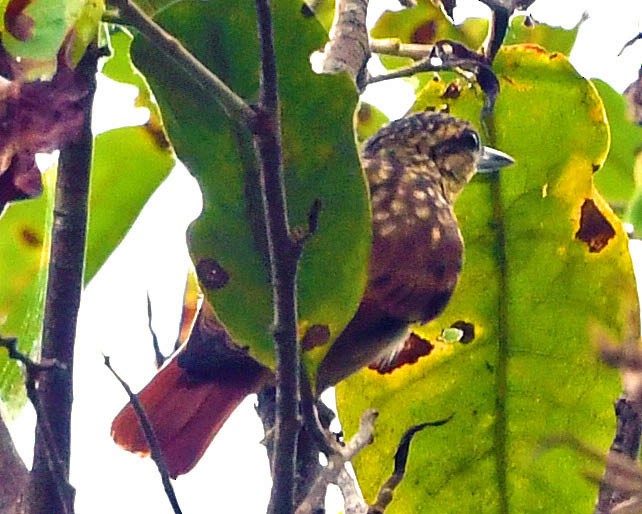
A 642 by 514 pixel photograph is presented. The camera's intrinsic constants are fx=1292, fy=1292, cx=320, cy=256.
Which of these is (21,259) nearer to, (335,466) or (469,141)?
(335,466)

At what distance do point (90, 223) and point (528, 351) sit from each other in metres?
0.61

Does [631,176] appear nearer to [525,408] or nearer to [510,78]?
[510,78]

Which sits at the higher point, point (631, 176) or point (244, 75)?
point (244, 75)

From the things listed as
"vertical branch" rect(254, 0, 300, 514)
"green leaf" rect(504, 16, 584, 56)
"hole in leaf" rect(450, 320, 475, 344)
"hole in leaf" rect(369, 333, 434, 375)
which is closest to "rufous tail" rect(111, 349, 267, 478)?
"hole in leaf" rect(369, 333, 434, 375)

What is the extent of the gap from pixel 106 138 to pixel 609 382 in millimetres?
743

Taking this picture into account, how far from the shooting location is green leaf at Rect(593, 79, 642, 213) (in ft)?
6.32

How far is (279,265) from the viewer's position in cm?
107

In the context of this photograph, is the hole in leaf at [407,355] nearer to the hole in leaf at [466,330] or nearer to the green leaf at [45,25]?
the hole in leaf at [466,330]

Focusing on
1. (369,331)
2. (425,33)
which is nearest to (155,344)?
(369,331)

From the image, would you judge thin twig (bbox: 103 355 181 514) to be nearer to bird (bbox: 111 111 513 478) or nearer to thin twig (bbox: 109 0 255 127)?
thin twig (bbox: 109 0 255 127)

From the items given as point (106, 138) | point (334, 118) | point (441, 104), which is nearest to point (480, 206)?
point (441, 104)

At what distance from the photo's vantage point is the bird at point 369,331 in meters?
1.86

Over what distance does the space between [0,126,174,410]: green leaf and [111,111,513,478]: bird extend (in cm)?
22

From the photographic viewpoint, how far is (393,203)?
2.07 metres
